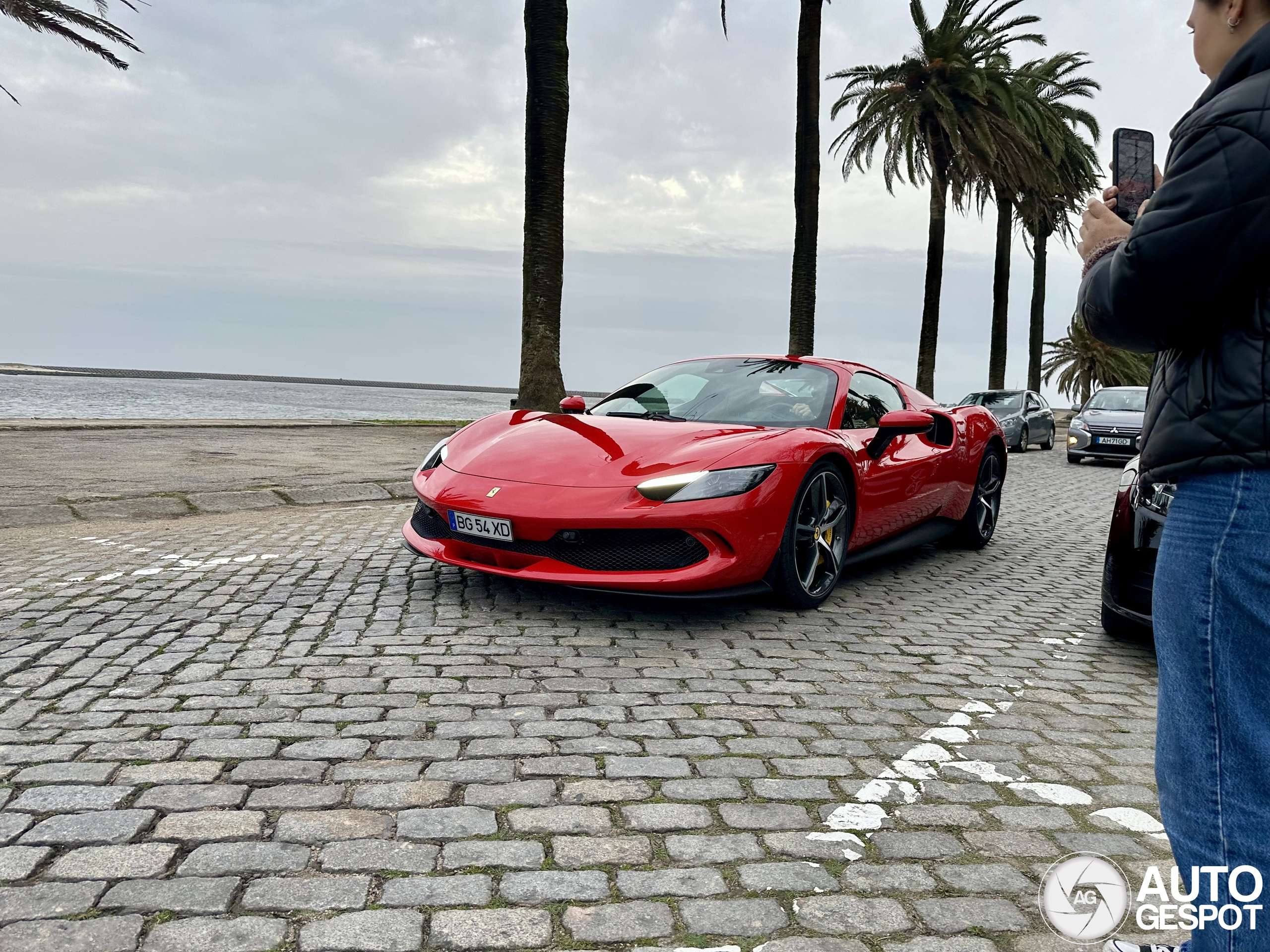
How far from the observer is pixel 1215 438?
4.51 ft

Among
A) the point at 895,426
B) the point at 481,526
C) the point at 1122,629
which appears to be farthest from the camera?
the point at 895,426

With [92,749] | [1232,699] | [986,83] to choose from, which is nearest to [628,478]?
[92,749]

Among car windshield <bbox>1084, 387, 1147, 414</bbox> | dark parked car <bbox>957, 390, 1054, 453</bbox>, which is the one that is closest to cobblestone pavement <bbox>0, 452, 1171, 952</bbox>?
car windshield <bbox>1084, 387, 1147, 414</bbox>

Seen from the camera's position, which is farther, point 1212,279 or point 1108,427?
point 1108,427

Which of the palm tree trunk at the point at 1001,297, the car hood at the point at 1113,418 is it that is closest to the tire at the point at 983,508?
the car hood at the point at 1113,418

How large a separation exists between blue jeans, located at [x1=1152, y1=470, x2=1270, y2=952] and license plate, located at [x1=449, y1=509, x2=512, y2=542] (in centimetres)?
317

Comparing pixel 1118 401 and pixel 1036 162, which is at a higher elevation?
pixel 1036 162

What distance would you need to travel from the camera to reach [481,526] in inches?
175

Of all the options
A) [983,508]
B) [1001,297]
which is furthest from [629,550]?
[1001,297]

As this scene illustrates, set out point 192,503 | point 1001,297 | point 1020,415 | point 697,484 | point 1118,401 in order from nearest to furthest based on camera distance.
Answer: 1. point 697,484
2. point 192,503
3. point 1118,401
4. point 1020,415
5. point 1001,297

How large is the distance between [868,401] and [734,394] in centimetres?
88

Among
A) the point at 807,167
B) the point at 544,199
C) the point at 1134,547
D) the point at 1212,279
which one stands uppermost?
the point at 807,167

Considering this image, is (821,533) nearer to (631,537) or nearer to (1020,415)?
(631,537)
